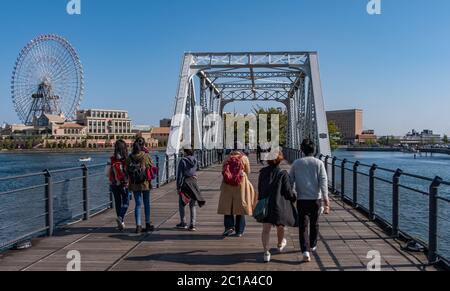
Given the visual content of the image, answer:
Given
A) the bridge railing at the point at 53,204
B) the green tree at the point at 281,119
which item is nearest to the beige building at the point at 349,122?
the green tree at the point at 281,119

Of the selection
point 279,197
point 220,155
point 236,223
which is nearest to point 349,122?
point 220,155

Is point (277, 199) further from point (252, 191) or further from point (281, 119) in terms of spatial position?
point (281, 119)

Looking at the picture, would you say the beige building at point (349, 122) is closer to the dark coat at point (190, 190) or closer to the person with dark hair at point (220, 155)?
the person with dark hair at point (220, 155)

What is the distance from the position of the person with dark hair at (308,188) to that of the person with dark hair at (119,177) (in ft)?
10.1

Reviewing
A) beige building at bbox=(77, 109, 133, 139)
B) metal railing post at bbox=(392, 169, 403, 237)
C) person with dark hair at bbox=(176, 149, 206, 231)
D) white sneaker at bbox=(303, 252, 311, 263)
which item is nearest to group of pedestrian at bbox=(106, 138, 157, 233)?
person with dark hair at bbox=(176, 149, 206, 231)

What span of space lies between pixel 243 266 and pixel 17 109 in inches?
Result: 3277

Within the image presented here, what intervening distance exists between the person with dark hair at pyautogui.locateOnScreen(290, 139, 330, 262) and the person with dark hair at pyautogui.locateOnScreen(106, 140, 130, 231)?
3.09 metres

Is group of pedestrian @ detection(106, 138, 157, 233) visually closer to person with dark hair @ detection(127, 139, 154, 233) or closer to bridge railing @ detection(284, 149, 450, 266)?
person with dark hair @ detection(127, 139, 154, 233)

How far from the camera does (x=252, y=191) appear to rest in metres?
7.89

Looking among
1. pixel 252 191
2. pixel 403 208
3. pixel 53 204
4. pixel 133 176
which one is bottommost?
pixel 403 208

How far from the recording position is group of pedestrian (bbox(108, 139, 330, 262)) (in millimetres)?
6266

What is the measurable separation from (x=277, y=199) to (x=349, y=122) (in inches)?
7478

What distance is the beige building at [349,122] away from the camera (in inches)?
7347
